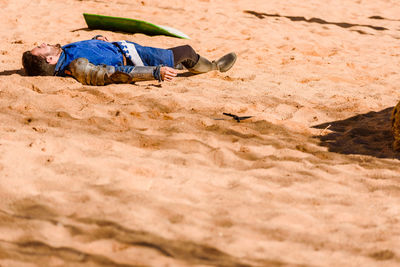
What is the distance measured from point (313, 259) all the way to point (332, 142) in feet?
5.34

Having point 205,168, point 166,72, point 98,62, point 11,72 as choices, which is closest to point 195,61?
point 166,72

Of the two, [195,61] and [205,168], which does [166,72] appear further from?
[205,168]

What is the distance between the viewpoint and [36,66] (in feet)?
13.3

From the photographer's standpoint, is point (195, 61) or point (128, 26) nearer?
point (195, 61)

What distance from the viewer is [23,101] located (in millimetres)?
3439

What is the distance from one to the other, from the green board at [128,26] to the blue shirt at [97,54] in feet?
6.10

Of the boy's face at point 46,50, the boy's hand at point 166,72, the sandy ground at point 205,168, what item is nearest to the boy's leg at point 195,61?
the sandy ground at point 205,168

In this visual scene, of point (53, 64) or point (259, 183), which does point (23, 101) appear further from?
point (259, 183)

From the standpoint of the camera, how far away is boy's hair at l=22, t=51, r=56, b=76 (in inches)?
158

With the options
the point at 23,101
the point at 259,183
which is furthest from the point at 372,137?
the point at 23,101

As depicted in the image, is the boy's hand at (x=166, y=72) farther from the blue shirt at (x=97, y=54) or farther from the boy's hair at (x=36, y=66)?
the boy's hair at (x=36, y=66)

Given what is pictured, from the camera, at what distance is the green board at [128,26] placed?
19.9 feet

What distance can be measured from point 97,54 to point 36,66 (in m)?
0.59

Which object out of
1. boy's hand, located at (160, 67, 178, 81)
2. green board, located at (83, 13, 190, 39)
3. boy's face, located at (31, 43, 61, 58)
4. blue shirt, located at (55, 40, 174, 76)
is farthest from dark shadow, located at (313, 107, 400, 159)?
green board, located at (83, 13, 190, 39)
